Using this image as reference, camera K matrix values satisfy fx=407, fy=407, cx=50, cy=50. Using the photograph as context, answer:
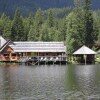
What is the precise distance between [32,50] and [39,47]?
2339 mm

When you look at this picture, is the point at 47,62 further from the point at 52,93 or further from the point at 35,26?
the point at 52,93

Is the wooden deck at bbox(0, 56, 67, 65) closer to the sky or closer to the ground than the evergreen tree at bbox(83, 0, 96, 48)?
closer to the ground

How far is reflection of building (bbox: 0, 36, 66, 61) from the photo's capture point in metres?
122

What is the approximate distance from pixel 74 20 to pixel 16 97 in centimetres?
8772

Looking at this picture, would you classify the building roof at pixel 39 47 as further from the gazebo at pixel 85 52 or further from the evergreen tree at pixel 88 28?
the evergreen tree at pixel 88 28

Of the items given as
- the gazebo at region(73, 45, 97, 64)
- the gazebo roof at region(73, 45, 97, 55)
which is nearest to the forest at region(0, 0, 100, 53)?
the gazebo roof at region(73, 45, 97, 55)

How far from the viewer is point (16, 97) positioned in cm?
4209

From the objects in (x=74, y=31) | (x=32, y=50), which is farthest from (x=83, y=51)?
(x=32, y=50)

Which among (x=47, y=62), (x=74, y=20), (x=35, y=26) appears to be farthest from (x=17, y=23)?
(x=47, y=62)

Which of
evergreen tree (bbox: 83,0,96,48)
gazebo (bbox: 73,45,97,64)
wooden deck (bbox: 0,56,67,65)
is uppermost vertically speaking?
evergreen tree (bbox: 83,0,96,48)

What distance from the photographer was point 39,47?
123250 mm

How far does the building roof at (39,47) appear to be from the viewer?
122 meters

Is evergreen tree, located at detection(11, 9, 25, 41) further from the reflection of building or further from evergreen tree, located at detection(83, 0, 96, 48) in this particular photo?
evergreen tree, located at detection(83, 0, 96, 48)

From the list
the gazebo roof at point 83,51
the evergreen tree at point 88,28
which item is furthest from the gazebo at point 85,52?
the evergreen tree at point 88,28
